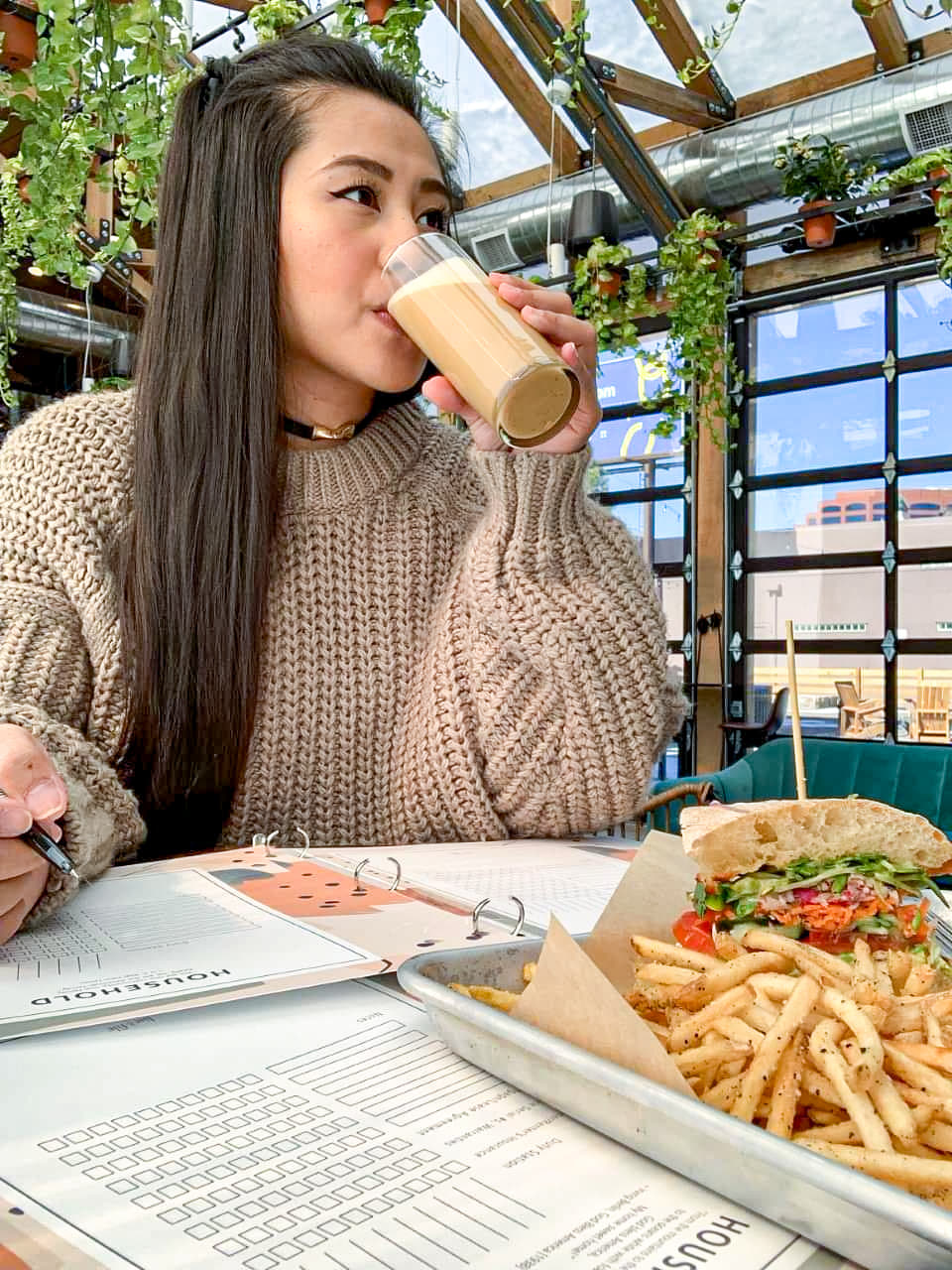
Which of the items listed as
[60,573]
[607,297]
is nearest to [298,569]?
[60,573]

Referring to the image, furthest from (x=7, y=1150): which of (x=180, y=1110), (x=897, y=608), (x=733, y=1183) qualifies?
(x=897, y=608)

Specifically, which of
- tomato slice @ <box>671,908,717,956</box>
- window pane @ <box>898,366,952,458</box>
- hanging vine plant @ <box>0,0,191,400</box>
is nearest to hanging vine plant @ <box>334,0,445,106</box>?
hanging vine plant @ <box>0,0,191,400</box>

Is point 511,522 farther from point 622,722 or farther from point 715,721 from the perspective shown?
point 715,721

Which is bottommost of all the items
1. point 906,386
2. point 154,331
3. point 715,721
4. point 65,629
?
point 715,721

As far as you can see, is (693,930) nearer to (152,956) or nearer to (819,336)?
(152,956)

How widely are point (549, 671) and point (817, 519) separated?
6208 millimetres

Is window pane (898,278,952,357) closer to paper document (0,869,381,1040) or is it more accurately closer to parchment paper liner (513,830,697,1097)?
paper document (0,869,381,1040)

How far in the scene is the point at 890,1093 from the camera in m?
0.42

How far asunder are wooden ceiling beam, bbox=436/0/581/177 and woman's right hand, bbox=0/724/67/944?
5.83 meters

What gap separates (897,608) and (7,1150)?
6.88 metres

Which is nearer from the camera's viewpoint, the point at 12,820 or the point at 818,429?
the point at 12,820

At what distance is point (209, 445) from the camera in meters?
1.33

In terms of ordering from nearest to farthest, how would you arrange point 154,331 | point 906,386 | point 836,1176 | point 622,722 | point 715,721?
point 836,1176 < point 622,722 < point 154,331 < point 906,386 < point 715,721

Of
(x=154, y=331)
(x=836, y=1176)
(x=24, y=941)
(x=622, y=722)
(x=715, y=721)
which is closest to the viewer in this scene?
(x=836, y=1176)
